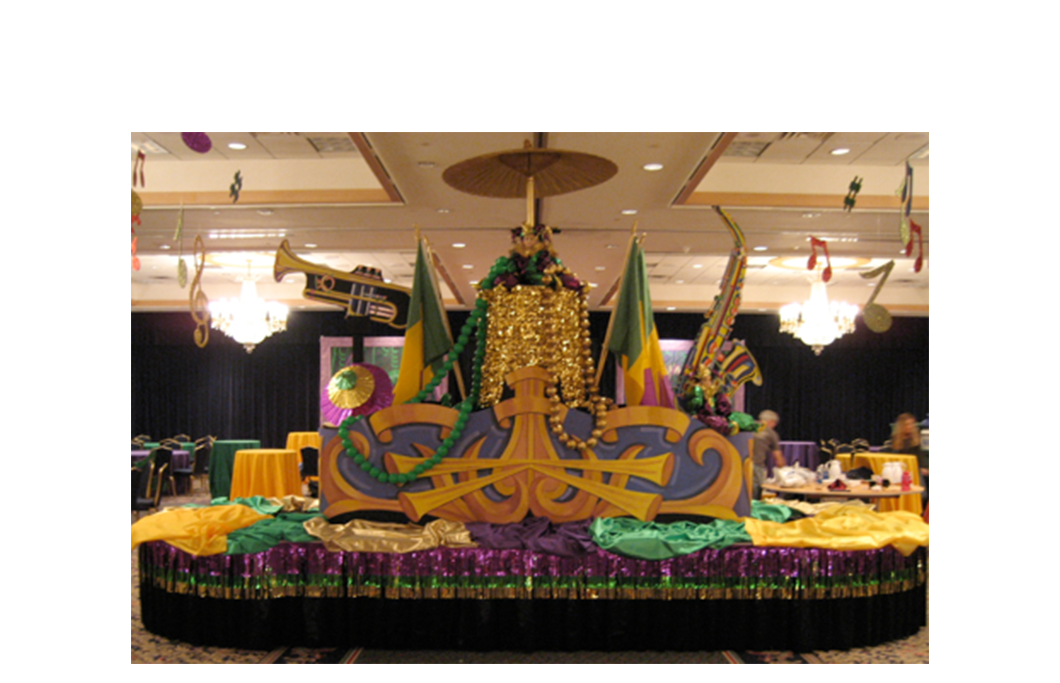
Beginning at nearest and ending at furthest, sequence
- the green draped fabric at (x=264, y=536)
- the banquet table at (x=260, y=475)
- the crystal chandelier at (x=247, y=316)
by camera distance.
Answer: the green draped fabric at (x=264, y=536) → the banquet table at (x=260, y=475) → the crystal chandelier at (x=247, y=316)

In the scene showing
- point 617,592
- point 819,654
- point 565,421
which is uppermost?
point 565,421

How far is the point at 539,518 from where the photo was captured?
14.5ft

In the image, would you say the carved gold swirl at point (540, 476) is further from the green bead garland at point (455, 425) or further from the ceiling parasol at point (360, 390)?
the ceiling parasol at point (360, 390)

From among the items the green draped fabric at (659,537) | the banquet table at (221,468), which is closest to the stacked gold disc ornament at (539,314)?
the green draped fabric at (659,537)

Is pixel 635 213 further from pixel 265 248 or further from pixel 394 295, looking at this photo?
pixel 265 248

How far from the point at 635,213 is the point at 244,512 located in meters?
4.43

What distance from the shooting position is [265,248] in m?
8.86

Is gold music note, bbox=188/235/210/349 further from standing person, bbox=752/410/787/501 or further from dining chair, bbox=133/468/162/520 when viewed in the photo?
standing person, bbox=752/410/787/501

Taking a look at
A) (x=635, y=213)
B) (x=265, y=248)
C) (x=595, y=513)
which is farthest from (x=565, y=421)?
(x=265, y=248)

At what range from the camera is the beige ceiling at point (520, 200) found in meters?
5.64

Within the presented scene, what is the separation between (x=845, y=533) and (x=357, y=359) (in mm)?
11623

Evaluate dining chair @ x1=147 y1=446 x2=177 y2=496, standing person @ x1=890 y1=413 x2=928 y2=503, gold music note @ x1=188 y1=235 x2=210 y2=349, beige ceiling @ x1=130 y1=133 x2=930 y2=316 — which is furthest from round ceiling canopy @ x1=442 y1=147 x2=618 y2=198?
dining chair @ x1=147 y1=446 x2=177 y2=496

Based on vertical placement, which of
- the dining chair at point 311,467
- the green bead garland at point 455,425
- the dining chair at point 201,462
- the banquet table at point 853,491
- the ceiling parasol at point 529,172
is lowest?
the dining chair at point 201,462

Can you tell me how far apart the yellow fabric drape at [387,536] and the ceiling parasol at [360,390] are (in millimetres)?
694
